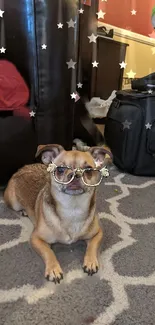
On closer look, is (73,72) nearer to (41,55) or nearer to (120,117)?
(41,55)

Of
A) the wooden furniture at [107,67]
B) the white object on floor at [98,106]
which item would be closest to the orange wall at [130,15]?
the wooden furniture at [107,67]

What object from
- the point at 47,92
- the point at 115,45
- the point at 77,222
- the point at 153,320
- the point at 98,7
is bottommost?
the point at 153,320

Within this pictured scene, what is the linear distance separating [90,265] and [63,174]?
0.28 m

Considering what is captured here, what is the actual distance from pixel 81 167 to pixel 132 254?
352 millimetres

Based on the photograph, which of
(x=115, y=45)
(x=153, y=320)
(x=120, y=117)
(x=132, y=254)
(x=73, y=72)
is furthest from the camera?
(x=115, y=45)

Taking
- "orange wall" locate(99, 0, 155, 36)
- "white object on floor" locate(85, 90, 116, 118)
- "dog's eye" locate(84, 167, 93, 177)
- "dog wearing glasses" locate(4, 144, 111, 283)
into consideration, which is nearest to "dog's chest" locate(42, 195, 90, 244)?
"dog wearing glasses" locate(4, 144, 111, 283)

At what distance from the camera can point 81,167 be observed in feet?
3.04

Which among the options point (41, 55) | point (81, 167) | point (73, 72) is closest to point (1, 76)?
point (41, 55)

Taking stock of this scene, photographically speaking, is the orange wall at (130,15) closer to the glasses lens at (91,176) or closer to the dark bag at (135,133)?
the dark bag at (135,133)

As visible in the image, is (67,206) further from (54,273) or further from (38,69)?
(38,69)

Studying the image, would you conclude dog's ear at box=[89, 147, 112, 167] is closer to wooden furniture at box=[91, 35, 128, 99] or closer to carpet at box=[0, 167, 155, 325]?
carpet at box=[0, 167, 155, 325]

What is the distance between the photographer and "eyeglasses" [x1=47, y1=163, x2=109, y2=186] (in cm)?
90

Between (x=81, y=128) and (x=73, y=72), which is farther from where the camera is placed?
(x=81, y=128)

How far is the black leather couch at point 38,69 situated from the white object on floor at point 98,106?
0.76 metres
